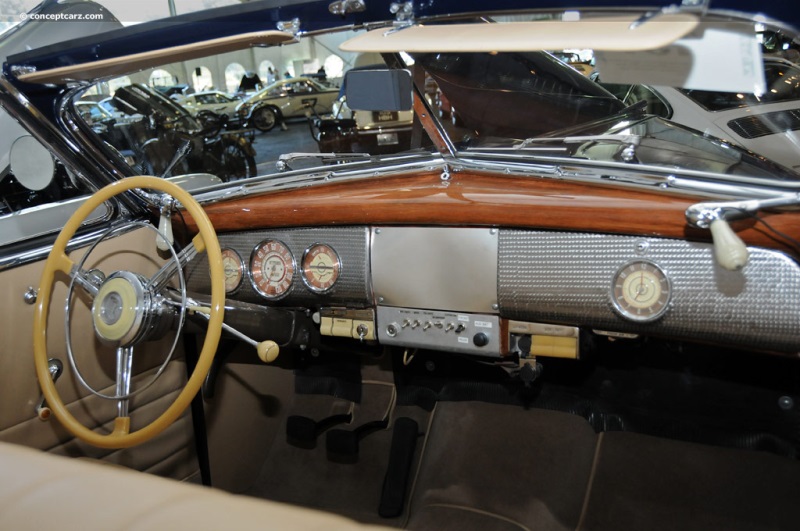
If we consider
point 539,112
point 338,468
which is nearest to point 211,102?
point 539,112

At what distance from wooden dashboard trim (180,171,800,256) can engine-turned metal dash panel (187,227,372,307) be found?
37 millimetres

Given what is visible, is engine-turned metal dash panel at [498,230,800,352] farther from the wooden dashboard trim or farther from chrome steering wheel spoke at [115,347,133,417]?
chrome steering wheel spoke at [115,347,133,417]

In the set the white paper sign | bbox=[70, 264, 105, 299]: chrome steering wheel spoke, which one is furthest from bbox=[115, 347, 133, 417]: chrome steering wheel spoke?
the white paper sign

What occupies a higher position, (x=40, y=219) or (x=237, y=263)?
(x=40, y=219)

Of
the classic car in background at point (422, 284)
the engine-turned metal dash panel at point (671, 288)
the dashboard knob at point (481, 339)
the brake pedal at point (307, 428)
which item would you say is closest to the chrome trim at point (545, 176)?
the classic car in background at point (422, 284)

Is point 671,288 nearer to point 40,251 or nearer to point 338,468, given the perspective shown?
point 338,468

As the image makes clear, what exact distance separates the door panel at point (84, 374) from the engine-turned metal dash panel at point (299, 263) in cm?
27

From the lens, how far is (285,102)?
259cm

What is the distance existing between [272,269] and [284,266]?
0.05 meters

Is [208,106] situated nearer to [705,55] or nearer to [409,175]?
[409,175]

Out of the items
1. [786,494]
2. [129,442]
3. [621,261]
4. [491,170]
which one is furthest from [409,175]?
[786,494]

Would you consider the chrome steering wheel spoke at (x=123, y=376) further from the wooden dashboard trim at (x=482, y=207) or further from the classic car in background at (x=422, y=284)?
the wooden dashboard trim at (x=482, y=207)

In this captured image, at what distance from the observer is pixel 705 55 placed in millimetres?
1398

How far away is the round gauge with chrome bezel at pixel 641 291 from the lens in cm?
188
